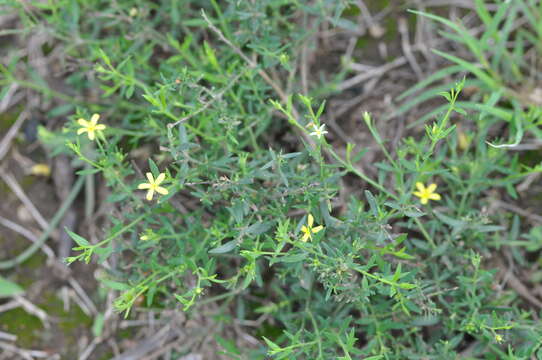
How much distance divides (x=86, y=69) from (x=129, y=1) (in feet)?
1.66

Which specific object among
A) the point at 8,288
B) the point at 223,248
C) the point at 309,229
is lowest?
the point at 8,288

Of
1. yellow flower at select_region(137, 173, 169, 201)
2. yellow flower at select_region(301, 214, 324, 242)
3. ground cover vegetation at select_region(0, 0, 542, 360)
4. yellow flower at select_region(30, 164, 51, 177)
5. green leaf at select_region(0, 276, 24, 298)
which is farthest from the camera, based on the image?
yellow flower at select_region(30, 164, 51, 177)

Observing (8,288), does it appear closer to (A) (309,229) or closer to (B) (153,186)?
(B) (153,186)

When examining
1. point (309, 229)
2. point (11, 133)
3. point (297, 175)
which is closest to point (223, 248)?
point (309, 229)

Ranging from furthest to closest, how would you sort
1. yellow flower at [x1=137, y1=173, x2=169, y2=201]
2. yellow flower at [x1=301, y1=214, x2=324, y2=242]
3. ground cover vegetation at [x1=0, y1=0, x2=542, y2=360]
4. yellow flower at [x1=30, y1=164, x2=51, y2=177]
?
yellow flower at [x1=30, y1=164, x2=51, y2=177] → ground cover vegetation at [x1=0, y1=0, x2=542, y2=360] → yellow flower at [x1=137, y1=173, x2=169, y2=201] → yellow flower at [x1=301, y1=214, x2=324, y2=242]

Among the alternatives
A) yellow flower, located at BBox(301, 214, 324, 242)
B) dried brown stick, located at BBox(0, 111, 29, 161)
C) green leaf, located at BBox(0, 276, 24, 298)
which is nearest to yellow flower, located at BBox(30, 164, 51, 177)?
dried brown stick, located at BBox(0, 111, 29, 161)

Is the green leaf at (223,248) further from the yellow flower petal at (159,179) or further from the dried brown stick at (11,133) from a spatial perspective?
the dried brown stick at (11,133)

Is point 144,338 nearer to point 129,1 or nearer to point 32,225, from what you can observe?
point 32,225

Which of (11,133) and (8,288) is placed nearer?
(8,288)

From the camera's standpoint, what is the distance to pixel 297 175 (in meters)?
2.48

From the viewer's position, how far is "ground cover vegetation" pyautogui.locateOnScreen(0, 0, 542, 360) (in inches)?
92.0

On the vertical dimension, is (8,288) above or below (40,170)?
below

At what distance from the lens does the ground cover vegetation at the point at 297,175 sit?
234cm

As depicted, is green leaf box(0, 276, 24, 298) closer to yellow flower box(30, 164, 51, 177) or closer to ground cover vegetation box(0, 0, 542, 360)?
ground cover vegetation box(0, 0, 542, 360)
